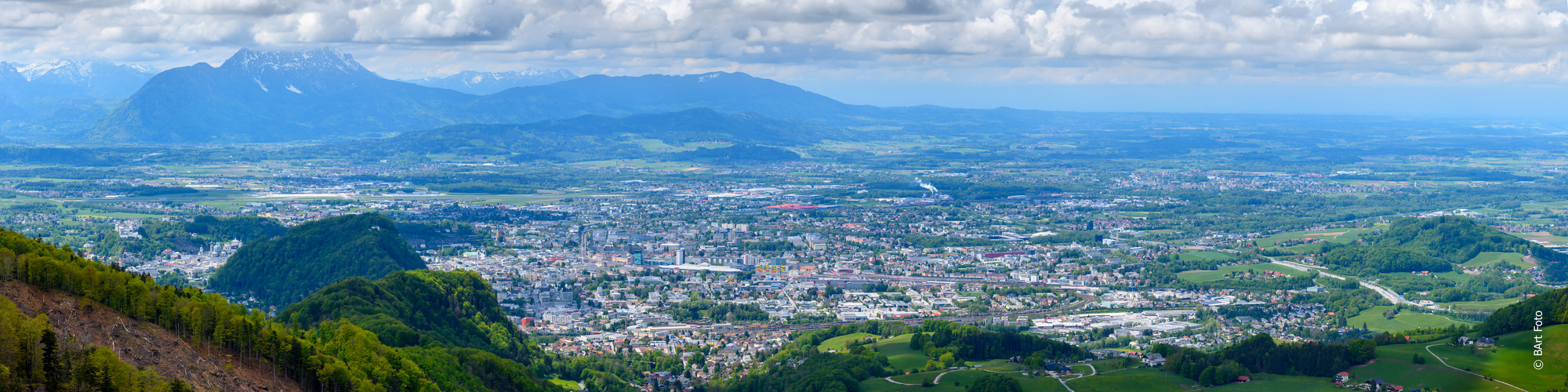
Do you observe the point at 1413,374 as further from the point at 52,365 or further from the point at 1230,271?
the point at 52,365

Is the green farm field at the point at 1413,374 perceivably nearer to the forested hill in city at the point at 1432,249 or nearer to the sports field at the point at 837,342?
the sports field at the point at 837,342

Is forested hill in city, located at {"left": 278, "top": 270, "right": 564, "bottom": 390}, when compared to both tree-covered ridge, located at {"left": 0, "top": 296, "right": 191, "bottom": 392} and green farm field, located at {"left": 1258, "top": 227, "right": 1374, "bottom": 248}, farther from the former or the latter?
green farm field, located at {"left": 1258, "top": 227, "right": 1374, "bottom": 248}

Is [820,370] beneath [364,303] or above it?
beneath

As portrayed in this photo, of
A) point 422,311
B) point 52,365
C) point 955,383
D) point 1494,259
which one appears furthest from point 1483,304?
point 52,365

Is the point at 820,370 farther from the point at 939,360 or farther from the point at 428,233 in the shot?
the point at 428,233

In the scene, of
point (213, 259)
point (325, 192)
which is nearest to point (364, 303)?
point (213, 259)

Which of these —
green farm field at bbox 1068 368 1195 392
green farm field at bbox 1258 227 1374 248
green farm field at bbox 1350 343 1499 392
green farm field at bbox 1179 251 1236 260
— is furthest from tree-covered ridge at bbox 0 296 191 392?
green farm field at bbox 1258 227 1374 248

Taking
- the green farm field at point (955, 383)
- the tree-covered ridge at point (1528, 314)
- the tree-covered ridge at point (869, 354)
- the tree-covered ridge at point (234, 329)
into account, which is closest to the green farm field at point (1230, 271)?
the tree-covered ridge at point (1528, 314)
